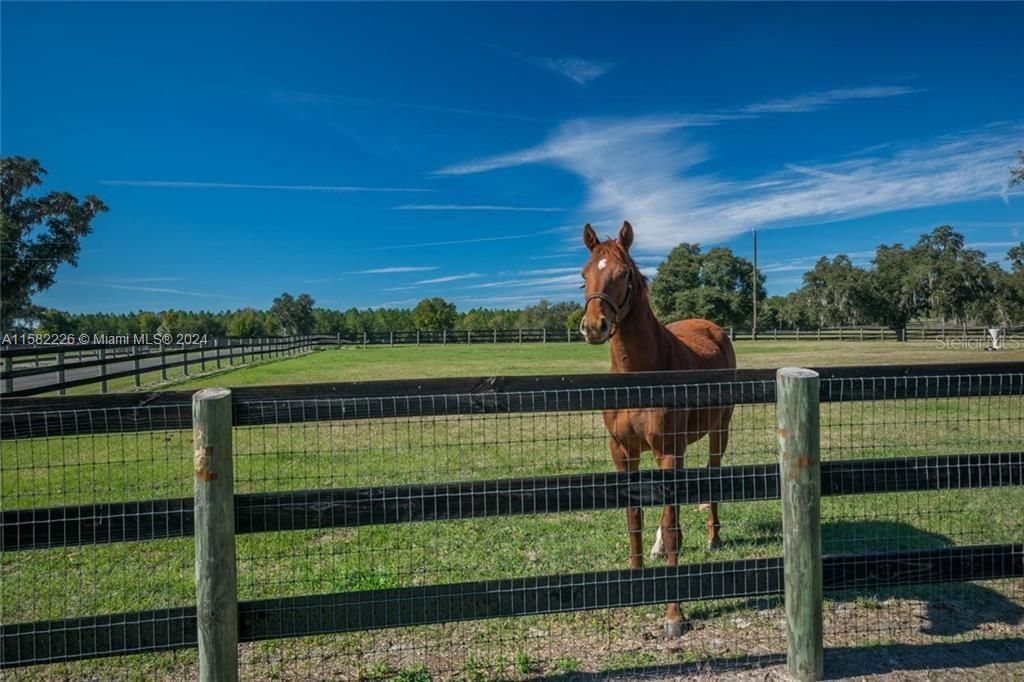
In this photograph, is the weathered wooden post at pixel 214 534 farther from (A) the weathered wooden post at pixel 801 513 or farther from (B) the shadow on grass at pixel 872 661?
(A) the weathered wooden post at pixel 801 513

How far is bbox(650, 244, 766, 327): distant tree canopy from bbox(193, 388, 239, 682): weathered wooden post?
221ft

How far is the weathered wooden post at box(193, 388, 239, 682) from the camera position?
8.98 ft

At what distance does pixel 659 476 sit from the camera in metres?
3.27

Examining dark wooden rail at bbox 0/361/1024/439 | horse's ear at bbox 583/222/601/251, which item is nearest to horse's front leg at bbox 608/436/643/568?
dark wooden rail at bbox 0/361/1024/439

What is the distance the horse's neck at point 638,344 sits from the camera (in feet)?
14.6

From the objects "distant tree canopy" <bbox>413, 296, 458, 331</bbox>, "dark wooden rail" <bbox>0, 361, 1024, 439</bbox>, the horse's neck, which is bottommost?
"dark wooden rail" <bbox>0, 361, 1024, 439</bbox>

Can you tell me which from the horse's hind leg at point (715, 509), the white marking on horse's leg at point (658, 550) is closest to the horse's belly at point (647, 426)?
the horse's hind leg at point (715, 509)

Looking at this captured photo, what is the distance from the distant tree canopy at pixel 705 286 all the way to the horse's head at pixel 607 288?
65152mm

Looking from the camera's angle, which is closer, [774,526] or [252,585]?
[252,585]

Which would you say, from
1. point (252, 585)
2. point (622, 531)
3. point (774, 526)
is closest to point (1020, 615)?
point (774, 526)

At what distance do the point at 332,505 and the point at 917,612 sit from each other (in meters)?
3.91

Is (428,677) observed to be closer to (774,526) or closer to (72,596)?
(72,596)

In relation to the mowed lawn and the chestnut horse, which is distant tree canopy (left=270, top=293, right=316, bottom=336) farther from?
the chestnut horse

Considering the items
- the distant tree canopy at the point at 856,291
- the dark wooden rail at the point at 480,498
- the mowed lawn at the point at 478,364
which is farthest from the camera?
the distant tree canopy at the point at 856,291
